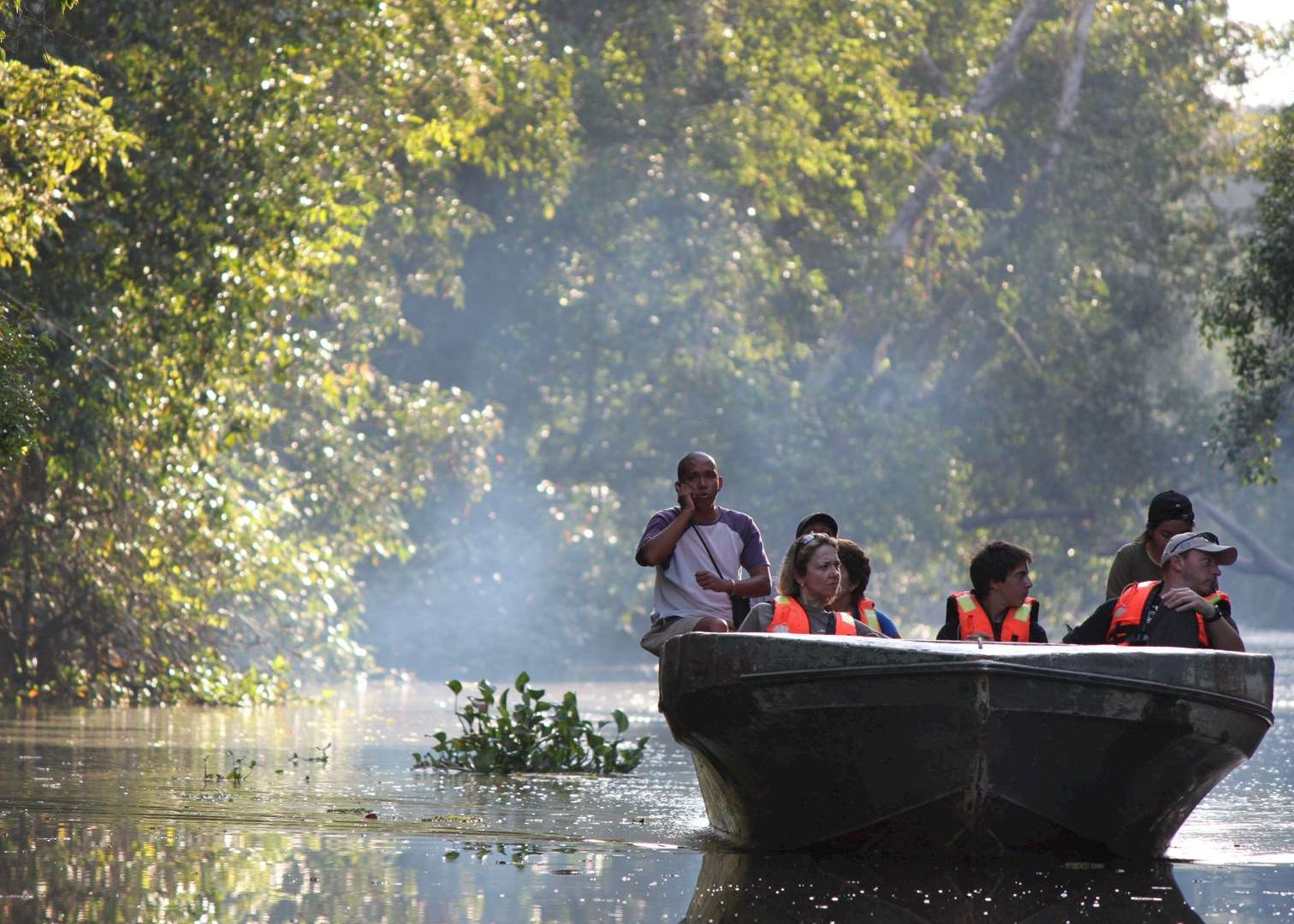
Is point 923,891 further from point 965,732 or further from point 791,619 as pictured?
point 791,619

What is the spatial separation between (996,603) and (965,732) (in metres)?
1.63

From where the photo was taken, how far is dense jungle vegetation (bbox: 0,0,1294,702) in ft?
62.8

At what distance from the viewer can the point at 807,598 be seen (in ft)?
31.4

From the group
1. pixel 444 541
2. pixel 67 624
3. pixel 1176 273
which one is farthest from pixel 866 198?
pixel 67 624

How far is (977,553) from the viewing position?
1027cm

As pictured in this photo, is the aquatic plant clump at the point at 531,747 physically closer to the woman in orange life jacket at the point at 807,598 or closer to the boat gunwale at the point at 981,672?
the woman in orange life jacket at the point at 807,598

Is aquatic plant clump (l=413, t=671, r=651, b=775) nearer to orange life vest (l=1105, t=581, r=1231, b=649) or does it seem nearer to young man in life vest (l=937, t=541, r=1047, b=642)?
young man in life vest (l=937, t=541, r=1047, b=642)

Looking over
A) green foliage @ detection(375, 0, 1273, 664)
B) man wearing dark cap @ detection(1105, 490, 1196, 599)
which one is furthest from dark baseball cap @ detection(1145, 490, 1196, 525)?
green foliage @ detection(375, 0, 1273, 664)

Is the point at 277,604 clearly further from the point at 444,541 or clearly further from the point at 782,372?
the point at 782,372

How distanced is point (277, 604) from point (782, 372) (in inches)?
710

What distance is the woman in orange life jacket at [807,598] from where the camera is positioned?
373 inches

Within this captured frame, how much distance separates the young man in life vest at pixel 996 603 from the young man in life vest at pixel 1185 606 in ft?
1.33

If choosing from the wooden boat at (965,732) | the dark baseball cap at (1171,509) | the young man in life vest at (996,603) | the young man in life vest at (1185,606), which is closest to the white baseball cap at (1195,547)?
the young man in life vest at (1185,606)

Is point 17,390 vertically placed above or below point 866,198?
below
